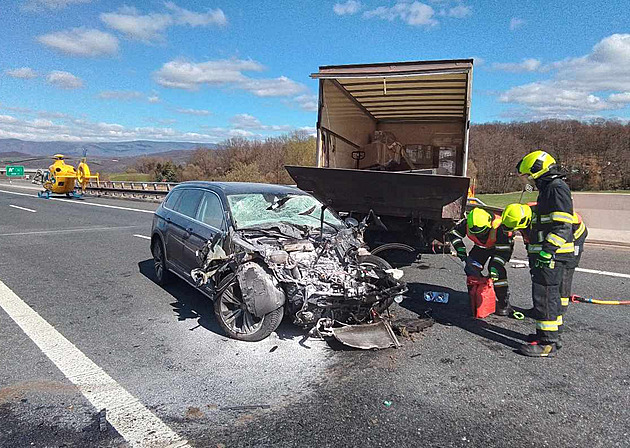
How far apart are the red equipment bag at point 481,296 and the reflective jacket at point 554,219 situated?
35.6 inches

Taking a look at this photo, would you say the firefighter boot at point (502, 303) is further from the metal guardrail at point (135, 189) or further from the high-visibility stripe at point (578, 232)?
the metal guardrail at point (135, 189)

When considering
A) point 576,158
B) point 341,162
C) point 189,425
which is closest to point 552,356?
point 189,425

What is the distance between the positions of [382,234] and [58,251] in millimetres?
6768

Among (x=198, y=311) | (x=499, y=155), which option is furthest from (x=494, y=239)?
(x=499, y=155)

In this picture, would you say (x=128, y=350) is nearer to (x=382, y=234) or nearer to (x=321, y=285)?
(x=321, y=285)

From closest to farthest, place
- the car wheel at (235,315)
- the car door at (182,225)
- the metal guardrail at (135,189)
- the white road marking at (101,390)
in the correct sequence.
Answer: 1. the white road marking at (101,390)
2. the car wheel at (235,315)
3. the car door at (182,225)
4. the metal guardrail at (135,189)

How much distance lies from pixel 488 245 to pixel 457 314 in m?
0.90

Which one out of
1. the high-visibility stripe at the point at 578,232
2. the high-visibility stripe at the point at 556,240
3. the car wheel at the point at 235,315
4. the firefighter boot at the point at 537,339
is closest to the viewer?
the high-visibility stripe at the point at 556,240

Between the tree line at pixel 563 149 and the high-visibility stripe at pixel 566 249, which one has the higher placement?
the tree line at pixel 563 149

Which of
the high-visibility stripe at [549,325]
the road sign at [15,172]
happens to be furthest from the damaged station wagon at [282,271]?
the road sign at [15,172]

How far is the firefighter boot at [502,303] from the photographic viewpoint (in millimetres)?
5184

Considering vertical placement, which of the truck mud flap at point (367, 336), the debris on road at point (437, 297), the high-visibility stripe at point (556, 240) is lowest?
the debris on road at point (437, 297)

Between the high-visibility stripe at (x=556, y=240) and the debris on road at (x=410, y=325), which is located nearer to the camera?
the high-visibility stripe at (x=556, y=240)

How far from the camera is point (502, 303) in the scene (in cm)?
520
